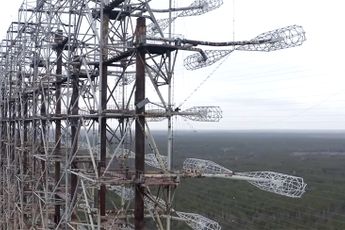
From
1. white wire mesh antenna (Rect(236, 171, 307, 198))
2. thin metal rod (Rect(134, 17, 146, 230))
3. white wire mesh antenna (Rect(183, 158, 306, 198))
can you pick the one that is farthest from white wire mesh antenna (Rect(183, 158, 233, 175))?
thin metal rod (Rect(134, 17, 146, 230))

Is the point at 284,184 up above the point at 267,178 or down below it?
below

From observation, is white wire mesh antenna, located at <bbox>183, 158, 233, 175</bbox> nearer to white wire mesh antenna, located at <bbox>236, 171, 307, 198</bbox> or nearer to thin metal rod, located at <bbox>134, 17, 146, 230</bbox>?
white wire mesh antenna, located at <bbox>236, 171, 307, 198</bbox>

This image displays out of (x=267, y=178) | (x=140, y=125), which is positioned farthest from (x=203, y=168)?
(x=140, y=125)

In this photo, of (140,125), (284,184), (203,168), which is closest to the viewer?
(284,184)

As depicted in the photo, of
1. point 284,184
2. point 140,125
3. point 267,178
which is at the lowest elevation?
point 284,184

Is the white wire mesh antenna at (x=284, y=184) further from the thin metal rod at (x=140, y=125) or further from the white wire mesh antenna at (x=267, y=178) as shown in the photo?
the thin metal rod at (x=140, y=125)

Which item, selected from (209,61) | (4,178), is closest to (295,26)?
(209,61)

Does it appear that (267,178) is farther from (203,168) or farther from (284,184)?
(203,168)
